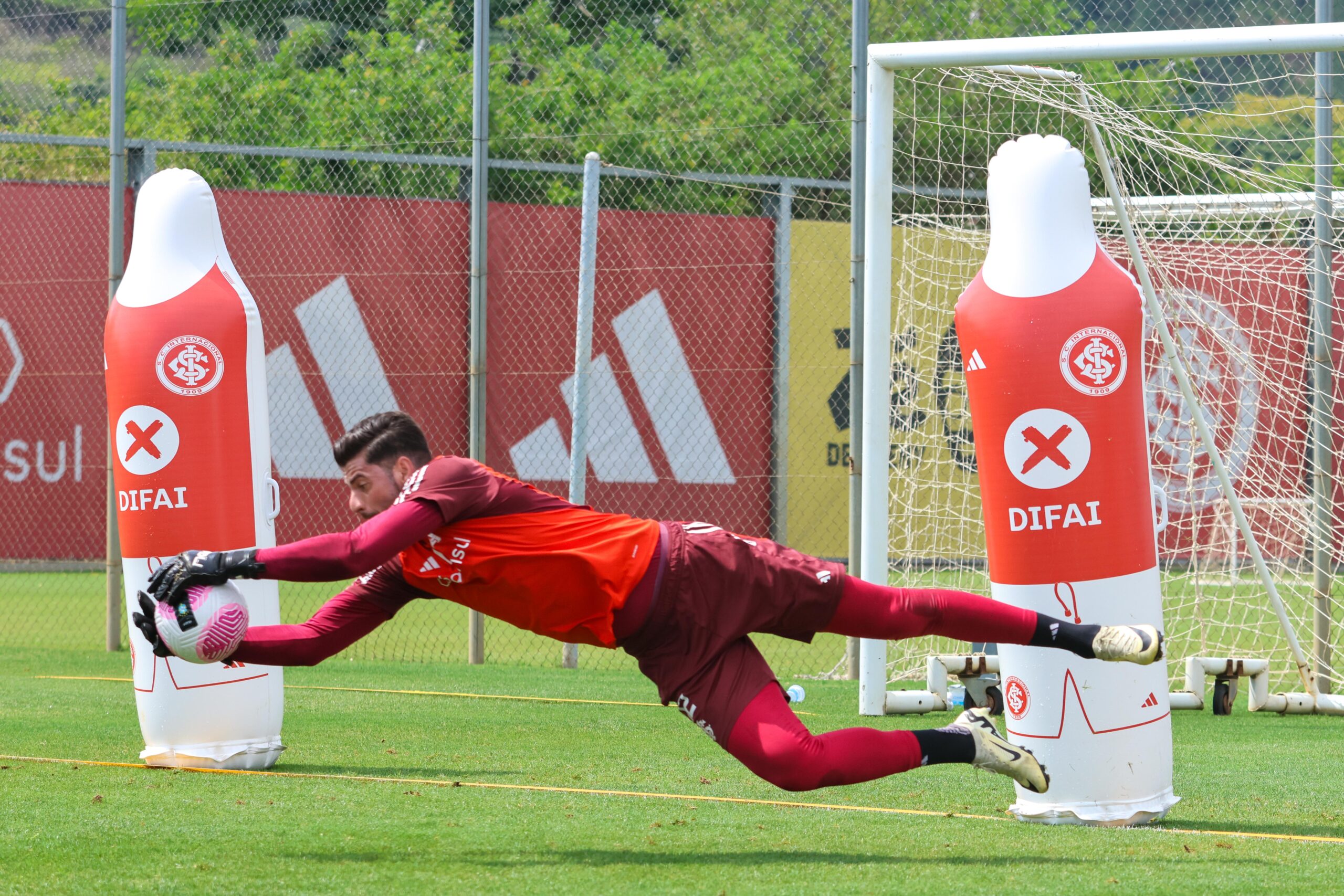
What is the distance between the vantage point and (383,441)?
203 inches

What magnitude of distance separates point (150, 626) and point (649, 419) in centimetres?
970

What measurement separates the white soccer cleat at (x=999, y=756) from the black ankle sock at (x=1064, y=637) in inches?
12.5

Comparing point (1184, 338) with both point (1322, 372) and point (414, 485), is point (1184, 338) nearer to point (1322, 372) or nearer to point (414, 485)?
point (1322, 372)

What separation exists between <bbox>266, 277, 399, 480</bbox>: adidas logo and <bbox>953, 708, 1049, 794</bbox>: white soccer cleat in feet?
30.1

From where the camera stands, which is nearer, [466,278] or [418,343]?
[418,343]

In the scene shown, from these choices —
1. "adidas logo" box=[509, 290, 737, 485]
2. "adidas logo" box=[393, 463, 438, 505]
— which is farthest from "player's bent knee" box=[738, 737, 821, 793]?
"adidas logo" box=[509, 290, 737, 485]

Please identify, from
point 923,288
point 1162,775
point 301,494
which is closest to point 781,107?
point 923,288

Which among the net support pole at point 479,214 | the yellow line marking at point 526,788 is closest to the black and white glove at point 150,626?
the yellow line marking at point 526,788

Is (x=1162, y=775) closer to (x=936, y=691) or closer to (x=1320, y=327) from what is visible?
(x=936, y=691)

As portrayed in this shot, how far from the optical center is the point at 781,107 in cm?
1361

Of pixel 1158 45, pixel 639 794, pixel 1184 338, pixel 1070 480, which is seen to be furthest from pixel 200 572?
pixel 1184 338

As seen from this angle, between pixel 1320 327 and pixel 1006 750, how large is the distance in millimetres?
5278

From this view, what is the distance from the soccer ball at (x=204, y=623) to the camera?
4863 mm

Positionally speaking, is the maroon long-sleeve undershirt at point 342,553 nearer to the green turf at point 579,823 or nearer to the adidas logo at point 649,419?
the green turf at point 579,823
